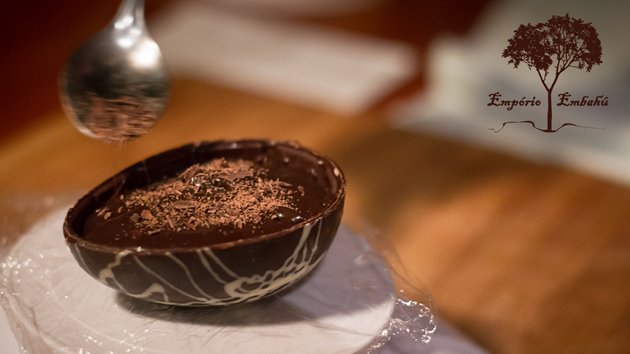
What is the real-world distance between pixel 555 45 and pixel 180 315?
Answer: 1.72ft

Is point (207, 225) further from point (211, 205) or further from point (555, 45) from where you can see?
point (555, 45)

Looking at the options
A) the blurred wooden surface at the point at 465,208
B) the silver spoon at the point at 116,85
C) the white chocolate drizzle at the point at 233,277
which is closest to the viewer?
the white chocolate drizzle at the point at 233,277

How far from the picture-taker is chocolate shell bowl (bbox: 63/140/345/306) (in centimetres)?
53

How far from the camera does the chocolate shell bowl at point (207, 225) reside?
0.53m

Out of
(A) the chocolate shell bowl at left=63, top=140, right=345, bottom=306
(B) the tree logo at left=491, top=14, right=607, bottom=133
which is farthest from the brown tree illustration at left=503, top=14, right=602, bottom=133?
(A) the chocolate shell bowl at left=63, top=140, right=345, bottom=306

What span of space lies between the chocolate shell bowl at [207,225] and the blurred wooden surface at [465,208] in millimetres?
85

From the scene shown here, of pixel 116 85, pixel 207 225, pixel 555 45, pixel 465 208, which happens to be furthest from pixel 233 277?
pixel 465 208

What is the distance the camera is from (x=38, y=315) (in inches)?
22.9

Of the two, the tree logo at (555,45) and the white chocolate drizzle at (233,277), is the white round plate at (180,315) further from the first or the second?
the tree logo at (555,45)

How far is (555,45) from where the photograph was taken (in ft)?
2.31

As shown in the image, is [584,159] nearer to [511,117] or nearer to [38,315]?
[511,117]

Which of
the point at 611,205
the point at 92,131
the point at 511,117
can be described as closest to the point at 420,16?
the point at 511,117

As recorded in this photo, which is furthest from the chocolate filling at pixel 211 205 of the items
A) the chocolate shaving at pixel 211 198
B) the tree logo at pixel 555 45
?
the tree logo at pixel 555 45

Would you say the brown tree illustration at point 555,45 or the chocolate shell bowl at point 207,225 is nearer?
the chocolate shell bowl at point 207,225
